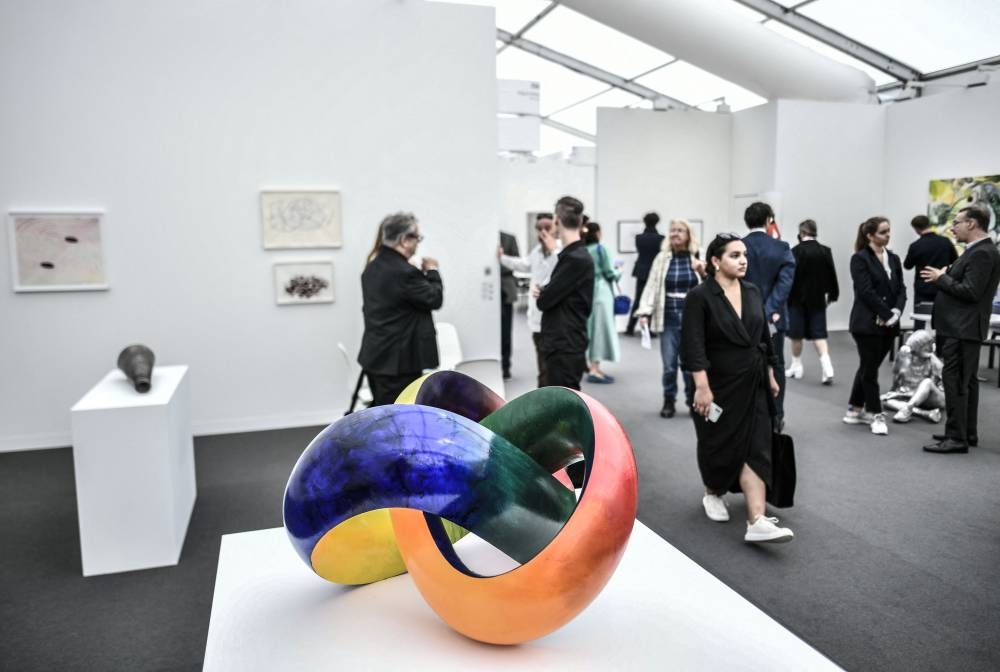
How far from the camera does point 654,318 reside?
623cm

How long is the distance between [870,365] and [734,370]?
273cm

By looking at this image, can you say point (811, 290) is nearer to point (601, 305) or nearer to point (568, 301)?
point (601, 305)

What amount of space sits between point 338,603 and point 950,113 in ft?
36.3

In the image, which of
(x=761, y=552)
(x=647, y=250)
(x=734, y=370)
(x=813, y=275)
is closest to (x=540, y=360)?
(x=734, y=370)

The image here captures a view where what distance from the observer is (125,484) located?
356 centimetres

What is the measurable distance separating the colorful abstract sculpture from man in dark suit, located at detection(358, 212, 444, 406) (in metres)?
→ 2.39

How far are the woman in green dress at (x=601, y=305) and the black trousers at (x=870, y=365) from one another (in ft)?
7.03

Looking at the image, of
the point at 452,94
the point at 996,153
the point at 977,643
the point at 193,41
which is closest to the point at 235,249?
the point at 193,41

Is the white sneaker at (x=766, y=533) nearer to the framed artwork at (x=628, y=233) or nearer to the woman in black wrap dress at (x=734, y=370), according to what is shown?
the woman in black wrap dress at (x=734, y=370)

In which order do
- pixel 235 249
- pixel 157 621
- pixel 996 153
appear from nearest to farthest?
pixel 157 621, pixel 235 249, pixel 996 153

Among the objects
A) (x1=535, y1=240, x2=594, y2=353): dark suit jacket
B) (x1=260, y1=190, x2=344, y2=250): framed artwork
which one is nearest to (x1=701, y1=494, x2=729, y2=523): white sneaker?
(x1=535, y1=240, x2=594, y2=353): dark suit jacket

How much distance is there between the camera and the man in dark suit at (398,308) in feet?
13.6

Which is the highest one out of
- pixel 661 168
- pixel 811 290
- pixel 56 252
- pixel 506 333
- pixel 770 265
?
pixel 661 168

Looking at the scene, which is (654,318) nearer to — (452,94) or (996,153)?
(452,94)
